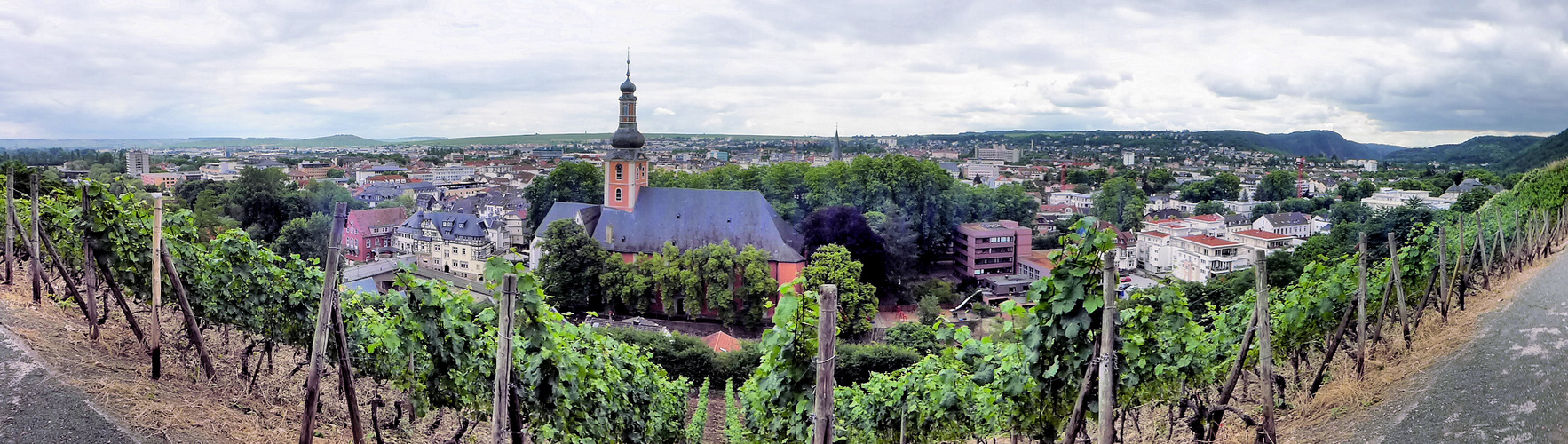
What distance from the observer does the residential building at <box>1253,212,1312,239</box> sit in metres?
34.8

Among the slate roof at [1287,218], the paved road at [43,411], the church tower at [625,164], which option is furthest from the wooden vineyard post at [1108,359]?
the slate roof at [1287,218]

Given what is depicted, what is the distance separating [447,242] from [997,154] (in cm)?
10753

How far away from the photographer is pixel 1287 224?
35750 millimetres

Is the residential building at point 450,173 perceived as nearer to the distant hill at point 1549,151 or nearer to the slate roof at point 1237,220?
the slate roof at point 1237,220

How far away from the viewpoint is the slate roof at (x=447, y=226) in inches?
1231

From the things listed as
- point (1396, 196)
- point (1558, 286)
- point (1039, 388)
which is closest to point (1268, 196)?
point (1396, 196)

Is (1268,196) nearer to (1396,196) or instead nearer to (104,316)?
(1396,196)

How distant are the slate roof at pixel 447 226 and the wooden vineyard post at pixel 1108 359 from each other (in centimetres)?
3056

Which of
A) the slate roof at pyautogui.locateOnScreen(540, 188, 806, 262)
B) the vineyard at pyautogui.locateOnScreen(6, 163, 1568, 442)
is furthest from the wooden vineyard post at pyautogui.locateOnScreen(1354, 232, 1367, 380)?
the slate roof at pyautogui.locateOnScreen(540, 188, 806, 262)

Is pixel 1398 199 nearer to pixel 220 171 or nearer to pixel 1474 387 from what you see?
pixel 1474 387

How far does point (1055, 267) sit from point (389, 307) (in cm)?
405

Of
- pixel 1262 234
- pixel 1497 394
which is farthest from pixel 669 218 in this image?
pixel 1497 394

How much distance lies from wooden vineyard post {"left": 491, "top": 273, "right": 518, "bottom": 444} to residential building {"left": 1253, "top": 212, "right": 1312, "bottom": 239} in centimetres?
3747

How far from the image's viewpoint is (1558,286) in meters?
6.96
